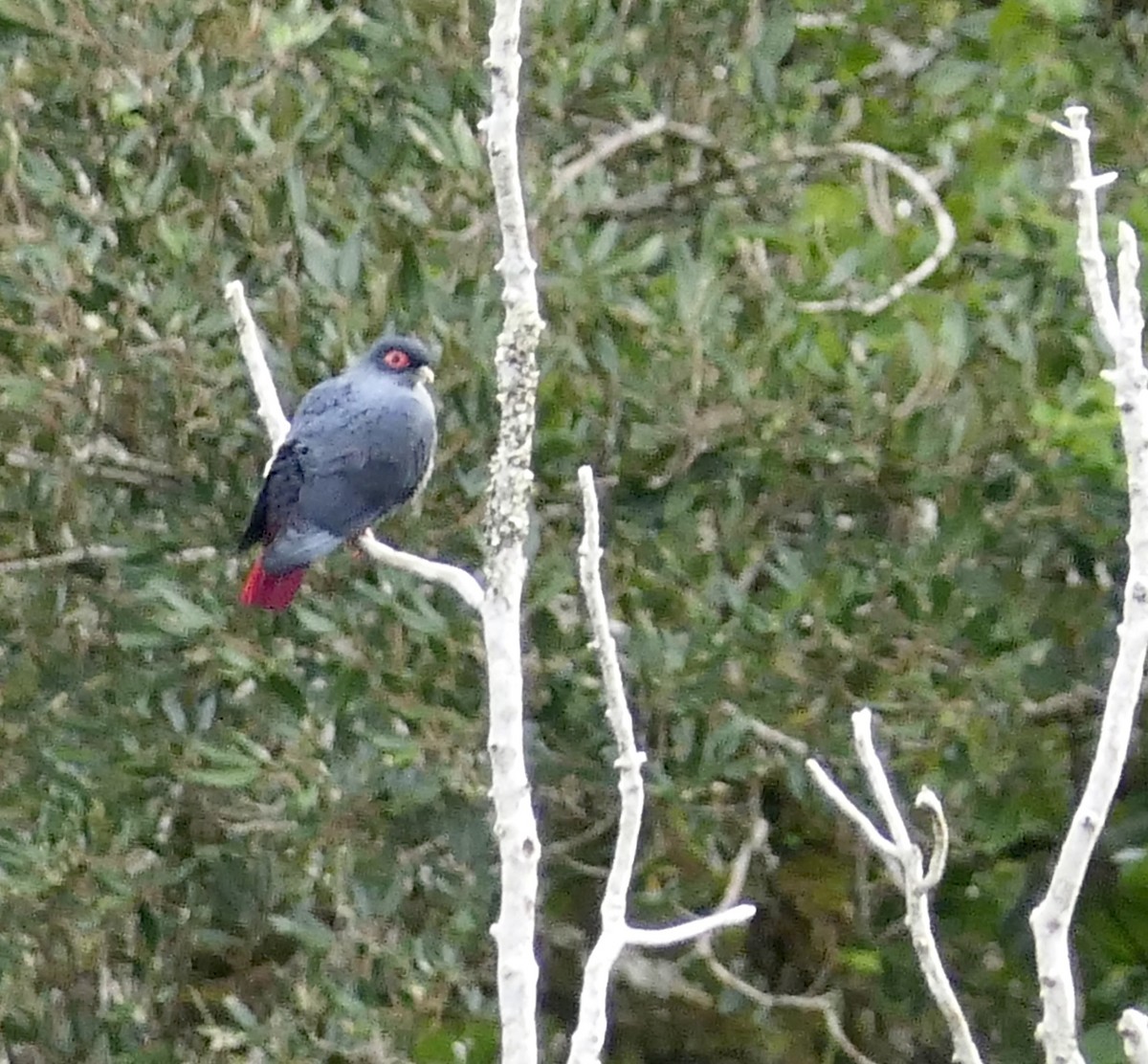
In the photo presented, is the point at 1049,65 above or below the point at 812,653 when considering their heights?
above

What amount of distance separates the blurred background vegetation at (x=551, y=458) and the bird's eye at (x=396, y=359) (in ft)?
0.20

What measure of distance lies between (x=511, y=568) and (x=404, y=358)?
40.5 inches

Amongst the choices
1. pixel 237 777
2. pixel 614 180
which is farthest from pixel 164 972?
pixel 614 180

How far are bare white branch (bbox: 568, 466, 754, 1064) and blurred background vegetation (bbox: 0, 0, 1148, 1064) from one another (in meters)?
1.07

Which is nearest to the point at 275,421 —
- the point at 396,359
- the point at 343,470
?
the point at 396,359

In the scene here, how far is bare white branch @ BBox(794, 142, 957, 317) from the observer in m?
2.54

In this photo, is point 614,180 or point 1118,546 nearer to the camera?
point 1118,546

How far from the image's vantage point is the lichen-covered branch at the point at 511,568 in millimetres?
1354

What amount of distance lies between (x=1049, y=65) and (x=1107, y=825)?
44.2 inches

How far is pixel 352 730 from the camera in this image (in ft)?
8.66

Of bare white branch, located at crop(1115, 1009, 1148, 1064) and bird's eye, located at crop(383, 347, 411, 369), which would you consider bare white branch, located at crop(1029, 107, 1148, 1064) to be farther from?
bird's eye, located at crop(383, 347, 411, 369)

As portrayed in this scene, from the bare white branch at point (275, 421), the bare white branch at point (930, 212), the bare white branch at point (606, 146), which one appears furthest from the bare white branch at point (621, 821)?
the bare white branch at point (606, 146)

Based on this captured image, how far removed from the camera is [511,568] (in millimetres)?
1461

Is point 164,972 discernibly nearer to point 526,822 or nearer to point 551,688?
point 551,688
